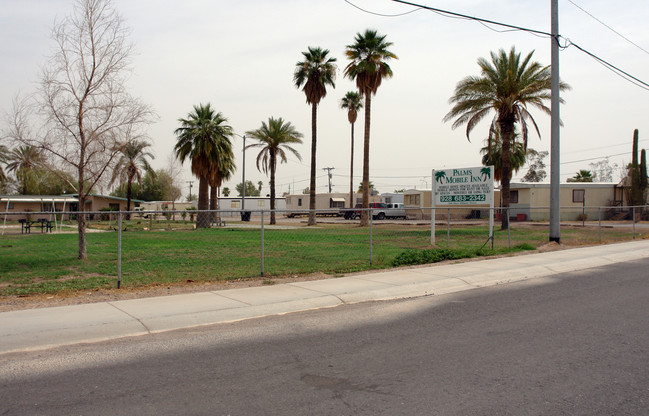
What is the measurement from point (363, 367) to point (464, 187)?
44.4 feet

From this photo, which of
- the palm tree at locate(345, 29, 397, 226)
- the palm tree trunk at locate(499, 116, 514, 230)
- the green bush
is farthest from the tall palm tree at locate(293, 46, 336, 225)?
the green bush

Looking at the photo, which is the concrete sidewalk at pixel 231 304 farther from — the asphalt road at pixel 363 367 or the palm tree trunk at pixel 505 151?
the palm tree trunk at pixel 505 151

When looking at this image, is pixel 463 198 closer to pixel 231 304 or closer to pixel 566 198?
pixel 231 304

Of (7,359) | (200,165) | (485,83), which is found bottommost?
(7,359)

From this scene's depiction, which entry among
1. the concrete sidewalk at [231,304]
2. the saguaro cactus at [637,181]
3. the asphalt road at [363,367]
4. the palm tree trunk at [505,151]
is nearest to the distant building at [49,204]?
the palm tree trunk at [505,151]

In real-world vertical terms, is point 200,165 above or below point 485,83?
below

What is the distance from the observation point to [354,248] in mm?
17312

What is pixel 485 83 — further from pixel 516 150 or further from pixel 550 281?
pixel 516 150

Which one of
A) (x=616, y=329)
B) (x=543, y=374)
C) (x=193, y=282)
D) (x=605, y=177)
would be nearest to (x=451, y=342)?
(x=543, y=374)

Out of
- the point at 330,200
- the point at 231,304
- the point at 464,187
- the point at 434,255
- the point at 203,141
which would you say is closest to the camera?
the point at 231,304

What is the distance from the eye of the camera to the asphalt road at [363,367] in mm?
4395

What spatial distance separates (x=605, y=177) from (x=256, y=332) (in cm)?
8270

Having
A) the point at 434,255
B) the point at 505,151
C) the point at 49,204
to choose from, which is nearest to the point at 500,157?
the point at 505,151

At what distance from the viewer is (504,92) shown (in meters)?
27.7
